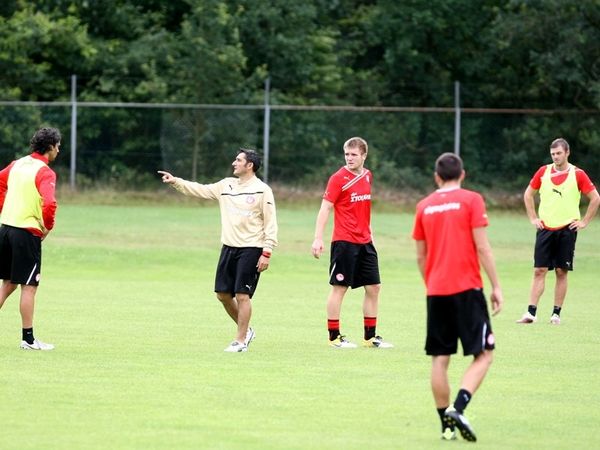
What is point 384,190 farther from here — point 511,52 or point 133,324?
point 133,324

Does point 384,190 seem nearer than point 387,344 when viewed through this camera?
No

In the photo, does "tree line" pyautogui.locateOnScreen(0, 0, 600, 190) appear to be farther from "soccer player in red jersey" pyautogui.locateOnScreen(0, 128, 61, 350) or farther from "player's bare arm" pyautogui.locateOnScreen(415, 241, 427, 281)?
"player's bare arm" pyautogui.locateOnScreen(415, 241, 427, 281)

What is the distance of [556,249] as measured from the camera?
15953 millimetres

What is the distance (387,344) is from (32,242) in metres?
3.71

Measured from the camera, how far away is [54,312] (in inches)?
628

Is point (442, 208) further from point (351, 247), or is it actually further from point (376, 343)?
point (376, 343)

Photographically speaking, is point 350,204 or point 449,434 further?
point 350,204

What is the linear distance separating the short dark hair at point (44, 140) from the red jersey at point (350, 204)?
277 centimetres

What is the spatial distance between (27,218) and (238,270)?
2047 millimetres

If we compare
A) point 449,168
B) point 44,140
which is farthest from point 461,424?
point 44,140

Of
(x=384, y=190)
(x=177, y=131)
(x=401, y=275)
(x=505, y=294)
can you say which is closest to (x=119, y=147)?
(x=177, y=131)

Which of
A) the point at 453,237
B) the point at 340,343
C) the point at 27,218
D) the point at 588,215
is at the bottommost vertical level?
the point at 340,343

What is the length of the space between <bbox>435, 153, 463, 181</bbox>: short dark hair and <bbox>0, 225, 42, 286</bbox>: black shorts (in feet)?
16.5

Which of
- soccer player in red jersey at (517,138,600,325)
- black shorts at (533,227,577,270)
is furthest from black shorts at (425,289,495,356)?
black shorts at (533,227,577,270)
